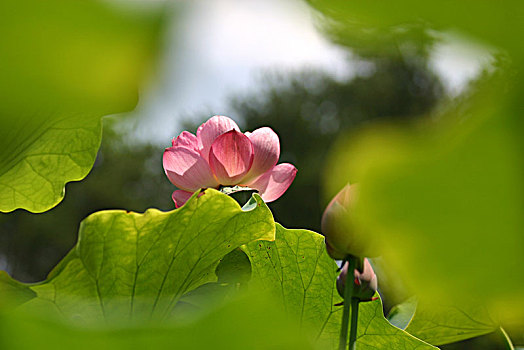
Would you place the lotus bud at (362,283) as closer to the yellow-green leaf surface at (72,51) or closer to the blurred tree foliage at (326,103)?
the yellow-green leaf surface at (72,51)

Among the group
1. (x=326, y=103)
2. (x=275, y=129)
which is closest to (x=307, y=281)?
(x=275, y=129)

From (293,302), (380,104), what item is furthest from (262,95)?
(293,302)

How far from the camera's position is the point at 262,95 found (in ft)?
21.4

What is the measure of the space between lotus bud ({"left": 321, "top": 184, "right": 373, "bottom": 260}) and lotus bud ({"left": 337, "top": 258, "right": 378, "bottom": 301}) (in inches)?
1.6

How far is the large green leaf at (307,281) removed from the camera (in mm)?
284

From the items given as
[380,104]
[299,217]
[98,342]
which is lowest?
[299,217]

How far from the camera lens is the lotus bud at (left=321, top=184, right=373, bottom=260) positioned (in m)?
0.20

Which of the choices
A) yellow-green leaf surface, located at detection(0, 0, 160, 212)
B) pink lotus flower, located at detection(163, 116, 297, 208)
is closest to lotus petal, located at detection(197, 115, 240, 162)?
pink lotus flower, located at detection(163, 116, 297, 208)

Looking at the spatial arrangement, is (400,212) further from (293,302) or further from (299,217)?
(299,217)

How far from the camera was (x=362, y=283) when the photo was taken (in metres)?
0.24

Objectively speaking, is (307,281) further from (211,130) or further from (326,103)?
(326,103)

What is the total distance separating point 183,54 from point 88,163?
0.18 meters

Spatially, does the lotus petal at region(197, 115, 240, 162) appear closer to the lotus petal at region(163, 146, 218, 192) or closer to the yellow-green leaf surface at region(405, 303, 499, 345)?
the lotus petal at region(163, 146, 218, 192)

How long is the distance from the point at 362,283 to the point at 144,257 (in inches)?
4.0
